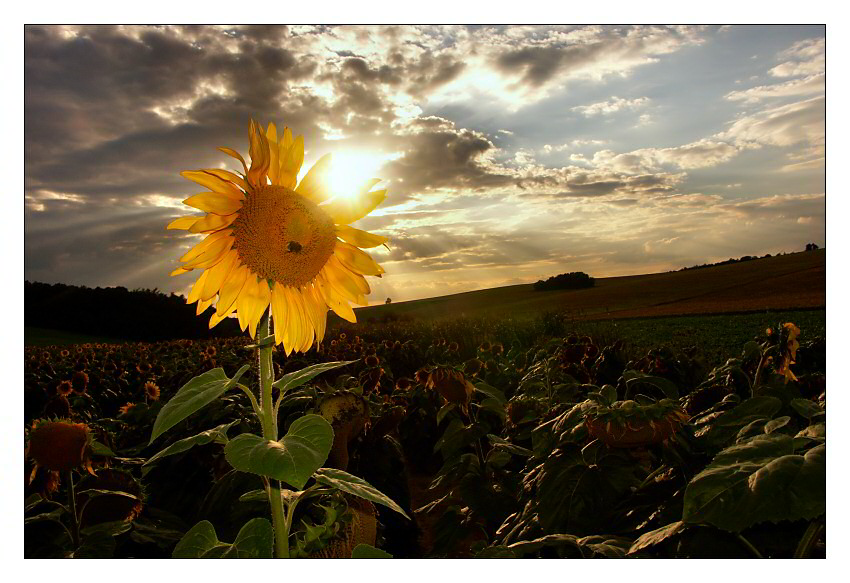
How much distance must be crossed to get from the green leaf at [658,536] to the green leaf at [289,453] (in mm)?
644

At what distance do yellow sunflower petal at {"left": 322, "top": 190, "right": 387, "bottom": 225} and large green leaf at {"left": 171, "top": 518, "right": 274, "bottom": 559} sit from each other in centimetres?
62

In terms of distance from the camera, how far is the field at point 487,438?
124 centimetres

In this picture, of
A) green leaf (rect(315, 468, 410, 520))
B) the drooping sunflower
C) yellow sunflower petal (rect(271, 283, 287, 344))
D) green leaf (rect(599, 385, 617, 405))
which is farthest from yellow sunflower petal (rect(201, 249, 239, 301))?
green leaf (rect(599, 385, 617, 405))

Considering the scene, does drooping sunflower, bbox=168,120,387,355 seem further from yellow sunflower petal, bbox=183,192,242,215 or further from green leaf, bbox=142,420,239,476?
green leaf, bbox=142,420,239,476

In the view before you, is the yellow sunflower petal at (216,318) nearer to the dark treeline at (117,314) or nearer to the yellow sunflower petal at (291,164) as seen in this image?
the yellow sunflower petal at (291,164)

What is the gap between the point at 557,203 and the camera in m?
2.95

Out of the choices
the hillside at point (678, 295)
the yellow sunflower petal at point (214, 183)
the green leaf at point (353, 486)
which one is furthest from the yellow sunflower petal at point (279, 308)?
the hillside at point (678, 295)

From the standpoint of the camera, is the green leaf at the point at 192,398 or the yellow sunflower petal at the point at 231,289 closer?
the green leaf at the point at 192,398

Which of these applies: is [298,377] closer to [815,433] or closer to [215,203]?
[215,203]

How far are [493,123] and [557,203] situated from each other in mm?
446

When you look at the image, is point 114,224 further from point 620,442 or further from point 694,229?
point 694,229

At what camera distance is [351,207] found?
1.43 m

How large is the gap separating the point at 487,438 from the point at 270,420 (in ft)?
6.00
